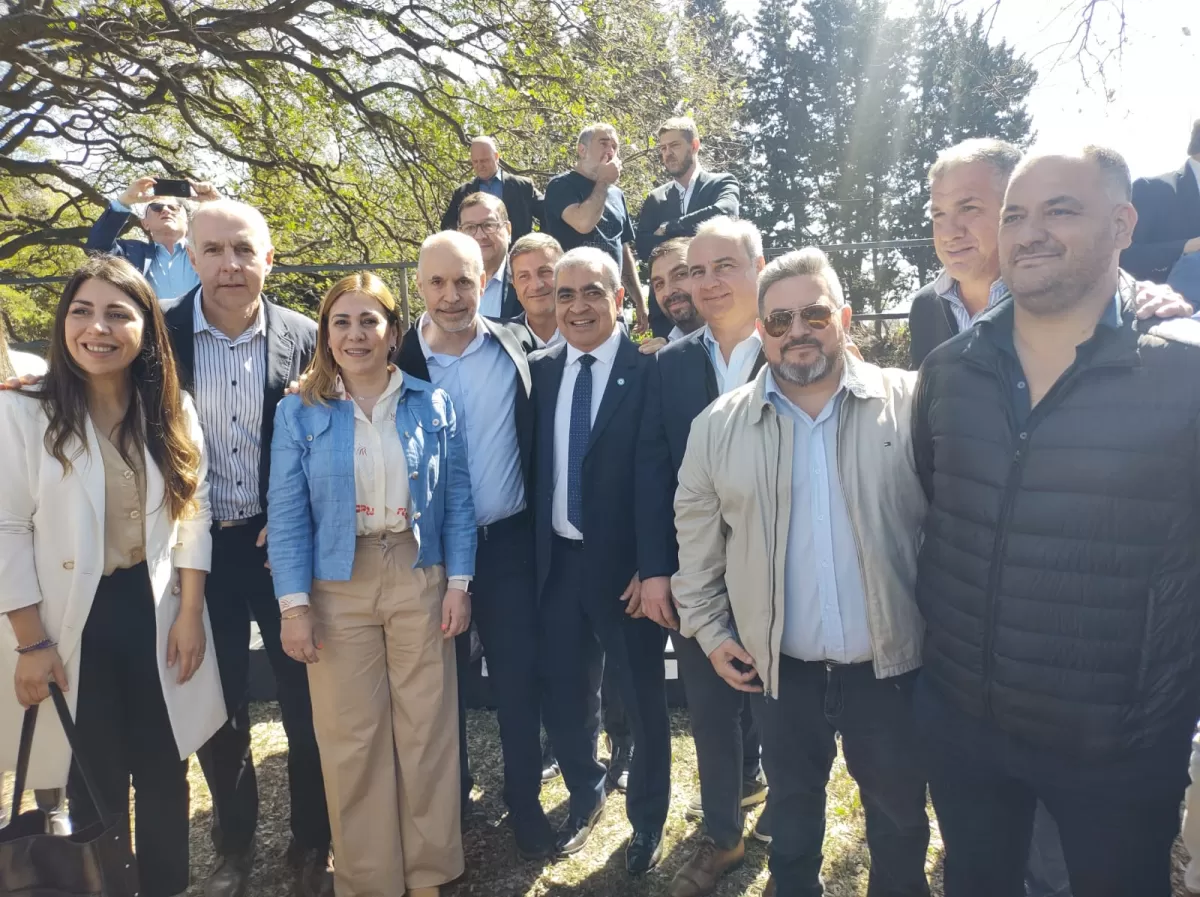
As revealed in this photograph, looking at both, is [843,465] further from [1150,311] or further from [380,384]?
[380,384]

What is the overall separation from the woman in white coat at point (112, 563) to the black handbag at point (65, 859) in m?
0.29

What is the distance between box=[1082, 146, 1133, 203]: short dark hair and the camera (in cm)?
179

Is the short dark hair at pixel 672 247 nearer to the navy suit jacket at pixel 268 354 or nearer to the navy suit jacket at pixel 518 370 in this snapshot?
the navy suit jacket at pixel 518 370

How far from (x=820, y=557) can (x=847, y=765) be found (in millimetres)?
652

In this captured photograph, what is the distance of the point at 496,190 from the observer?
5.26 meters

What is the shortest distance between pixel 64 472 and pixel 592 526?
5.67 ft

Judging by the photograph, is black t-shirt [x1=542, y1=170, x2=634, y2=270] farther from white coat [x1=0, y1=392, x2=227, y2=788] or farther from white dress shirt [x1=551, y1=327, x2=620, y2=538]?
white coat [x1=0, y1=392, x2=227, y2=788]

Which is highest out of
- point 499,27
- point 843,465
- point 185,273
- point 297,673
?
point 499,27

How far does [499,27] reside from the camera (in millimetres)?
8641

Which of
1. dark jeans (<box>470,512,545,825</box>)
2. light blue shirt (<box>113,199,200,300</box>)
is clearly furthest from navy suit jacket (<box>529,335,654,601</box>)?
light blue shirt (<box>113,199,200,300</box>)

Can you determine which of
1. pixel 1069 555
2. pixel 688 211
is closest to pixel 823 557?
pixel 1069 555

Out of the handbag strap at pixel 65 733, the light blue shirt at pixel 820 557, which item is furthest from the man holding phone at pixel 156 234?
the light blue shirt at pixel 820 557

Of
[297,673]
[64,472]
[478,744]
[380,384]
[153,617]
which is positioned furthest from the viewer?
[478,744]

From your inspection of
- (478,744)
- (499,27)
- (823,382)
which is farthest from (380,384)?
(499,27)
